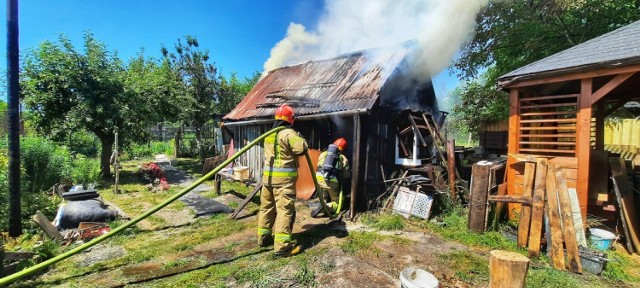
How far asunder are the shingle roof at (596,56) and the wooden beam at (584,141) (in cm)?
38

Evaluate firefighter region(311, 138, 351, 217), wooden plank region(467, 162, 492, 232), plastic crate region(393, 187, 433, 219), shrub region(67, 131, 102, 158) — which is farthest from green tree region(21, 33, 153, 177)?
wooden plank region(467, 162, 492, 232)

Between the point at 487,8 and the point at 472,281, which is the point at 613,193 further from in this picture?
the point at 487,8

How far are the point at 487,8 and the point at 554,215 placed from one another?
902 cm

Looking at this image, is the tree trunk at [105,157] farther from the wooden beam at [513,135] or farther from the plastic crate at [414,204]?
the wooden beam at [513,135]

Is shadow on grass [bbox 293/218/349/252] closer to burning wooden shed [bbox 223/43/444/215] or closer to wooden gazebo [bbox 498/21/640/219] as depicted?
burning wooden shed [bbox 223/43/444/215]

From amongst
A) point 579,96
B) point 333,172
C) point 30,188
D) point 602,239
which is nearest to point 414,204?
point 333,172

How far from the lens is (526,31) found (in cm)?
1012

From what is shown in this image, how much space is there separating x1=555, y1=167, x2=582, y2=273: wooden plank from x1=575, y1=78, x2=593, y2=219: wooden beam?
0.83 metres

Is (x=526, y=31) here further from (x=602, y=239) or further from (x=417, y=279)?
(x=417, y=279)

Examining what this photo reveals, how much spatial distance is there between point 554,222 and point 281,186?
419 cm

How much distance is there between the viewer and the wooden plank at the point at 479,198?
5465 millimetres

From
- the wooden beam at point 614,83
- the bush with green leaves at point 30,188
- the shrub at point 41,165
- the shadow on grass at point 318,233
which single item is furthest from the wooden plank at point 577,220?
the shrub at point 41,165

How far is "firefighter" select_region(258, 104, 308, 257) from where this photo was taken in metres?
4.61

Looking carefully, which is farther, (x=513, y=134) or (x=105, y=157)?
(x=105, y=157)
